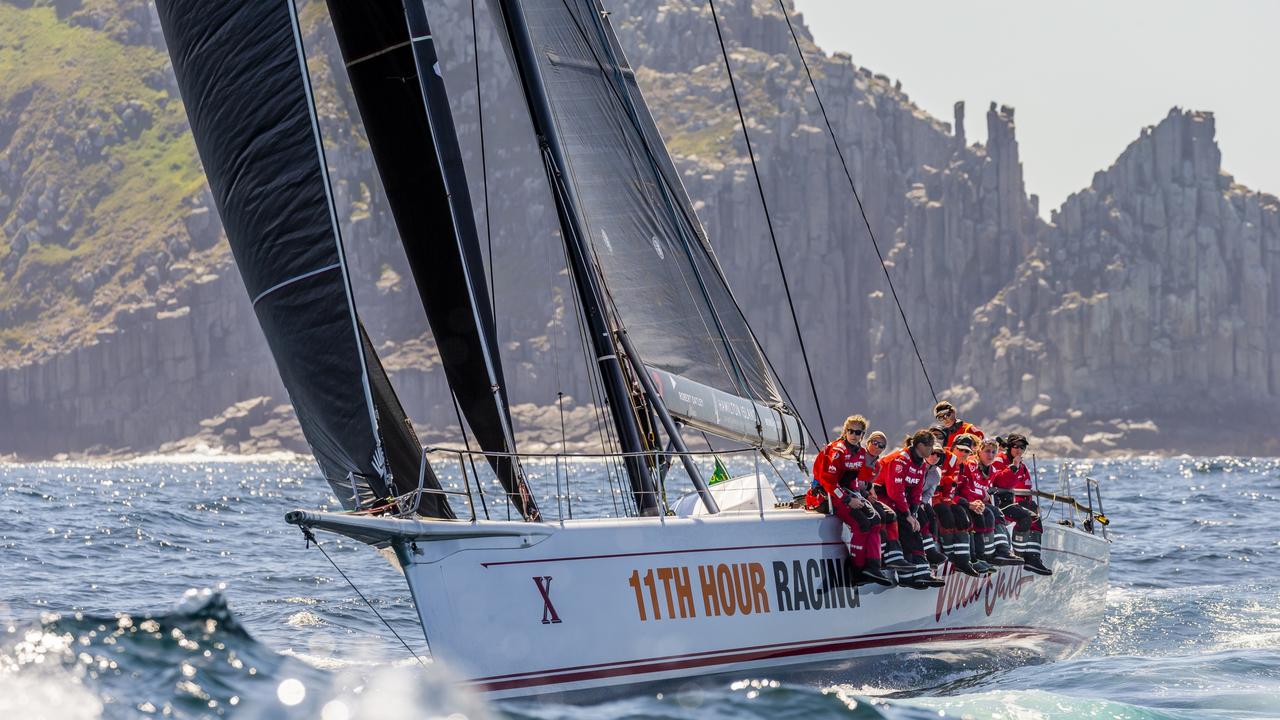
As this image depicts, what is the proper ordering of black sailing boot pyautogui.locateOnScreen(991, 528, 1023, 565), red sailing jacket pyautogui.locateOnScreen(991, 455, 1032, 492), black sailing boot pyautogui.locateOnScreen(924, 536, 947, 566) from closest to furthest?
black sailing boot pyautogui.locateOnScreen(924, 536, 947, 566) → black sailing boot pyautogui.locateOnScreen(991, 528, 1023, 565) → red sailing jacket pyautogui.locateOnScreen(991, 455, 1032, 492)

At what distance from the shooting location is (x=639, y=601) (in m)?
9.23

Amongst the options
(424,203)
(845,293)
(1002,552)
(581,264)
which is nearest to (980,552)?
(1002,552)

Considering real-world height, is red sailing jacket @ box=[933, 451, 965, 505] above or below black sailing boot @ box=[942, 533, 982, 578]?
above

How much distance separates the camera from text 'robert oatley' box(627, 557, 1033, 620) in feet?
30.6

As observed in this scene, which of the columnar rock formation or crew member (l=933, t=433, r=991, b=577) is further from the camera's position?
the columnar rock formation

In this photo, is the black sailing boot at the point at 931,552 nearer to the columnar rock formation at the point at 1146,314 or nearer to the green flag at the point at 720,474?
the green flag at the point at 720,474

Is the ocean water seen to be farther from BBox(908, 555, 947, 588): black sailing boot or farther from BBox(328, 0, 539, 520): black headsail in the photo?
BBox(328, 0, 539, 520): black headsail

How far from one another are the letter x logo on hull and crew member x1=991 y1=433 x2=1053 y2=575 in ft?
17.6

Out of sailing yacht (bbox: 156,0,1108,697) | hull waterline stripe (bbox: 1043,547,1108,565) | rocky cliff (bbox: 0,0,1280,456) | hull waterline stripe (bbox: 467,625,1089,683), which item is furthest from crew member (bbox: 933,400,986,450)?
rocky cliff (bbox: 0,0,1280,456)

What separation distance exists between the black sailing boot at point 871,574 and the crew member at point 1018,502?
2548 mm

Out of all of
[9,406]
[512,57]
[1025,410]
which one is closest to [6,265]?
[9,406]

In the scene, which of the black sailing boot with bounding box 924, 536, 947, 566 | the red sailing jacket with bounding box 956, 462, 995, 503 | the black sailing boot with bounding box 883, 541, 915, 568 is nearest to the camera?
the black sailing boot with bounding box 883, 541, 915, 568

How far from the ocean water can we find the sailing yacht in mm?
439

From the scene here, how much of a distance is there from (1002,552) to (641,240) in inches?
172
